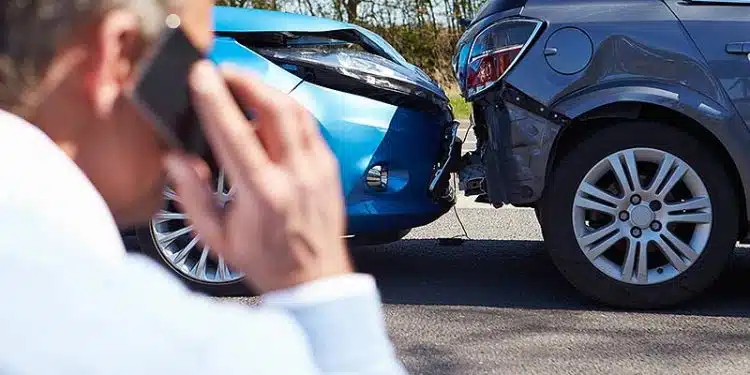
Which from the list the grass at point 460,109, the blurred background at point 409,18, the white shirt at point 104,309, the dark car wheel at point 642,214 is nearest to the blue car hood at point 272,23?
the dark car wheel at point 642,214

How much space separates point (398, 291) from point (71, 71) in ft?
14.0

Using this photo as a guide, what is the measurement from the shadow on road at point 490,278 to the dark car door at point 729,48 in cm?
92

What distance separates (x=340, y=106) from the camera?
460 centimetres

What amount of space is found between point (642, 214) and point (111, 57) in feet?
12.9

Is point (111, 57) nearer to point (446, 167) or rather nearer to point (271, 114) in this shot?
point (271, 114)

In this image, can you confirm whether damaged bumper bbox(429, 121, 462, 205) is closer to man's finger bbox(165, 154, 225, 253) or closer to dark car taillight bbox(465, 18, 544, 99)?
dark car taillight bbox(465, 18, 544, 99)

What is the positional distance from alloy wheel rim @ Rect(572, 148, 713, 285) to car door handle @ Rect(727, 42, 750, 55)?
0.49 m

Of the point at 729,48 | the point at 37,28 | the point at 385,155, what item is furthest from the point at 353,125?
the point at 37,28

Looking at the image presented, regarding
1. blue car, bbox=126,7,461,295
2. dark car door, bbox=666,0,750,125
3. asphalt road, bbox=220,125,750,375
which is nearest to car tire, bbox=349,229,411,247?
blue car, bbox=126,7,461,295

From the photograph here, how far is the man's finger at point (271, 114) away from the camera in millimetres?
811

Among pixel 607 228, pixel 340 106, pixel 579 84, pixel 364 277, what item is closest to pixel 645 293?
pixel 607 228

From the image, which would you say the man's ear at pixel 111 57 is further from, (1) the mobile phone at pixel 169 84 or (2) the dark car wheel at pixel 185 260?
(2) the dark car wheel at pixel 185 260

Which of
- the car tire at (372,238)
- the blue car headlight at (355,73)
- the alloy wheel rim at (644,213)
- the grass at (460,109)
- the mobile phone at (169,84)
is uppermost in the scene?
the mobile phone at (169,84)

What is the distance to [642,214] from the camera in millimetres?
4457
